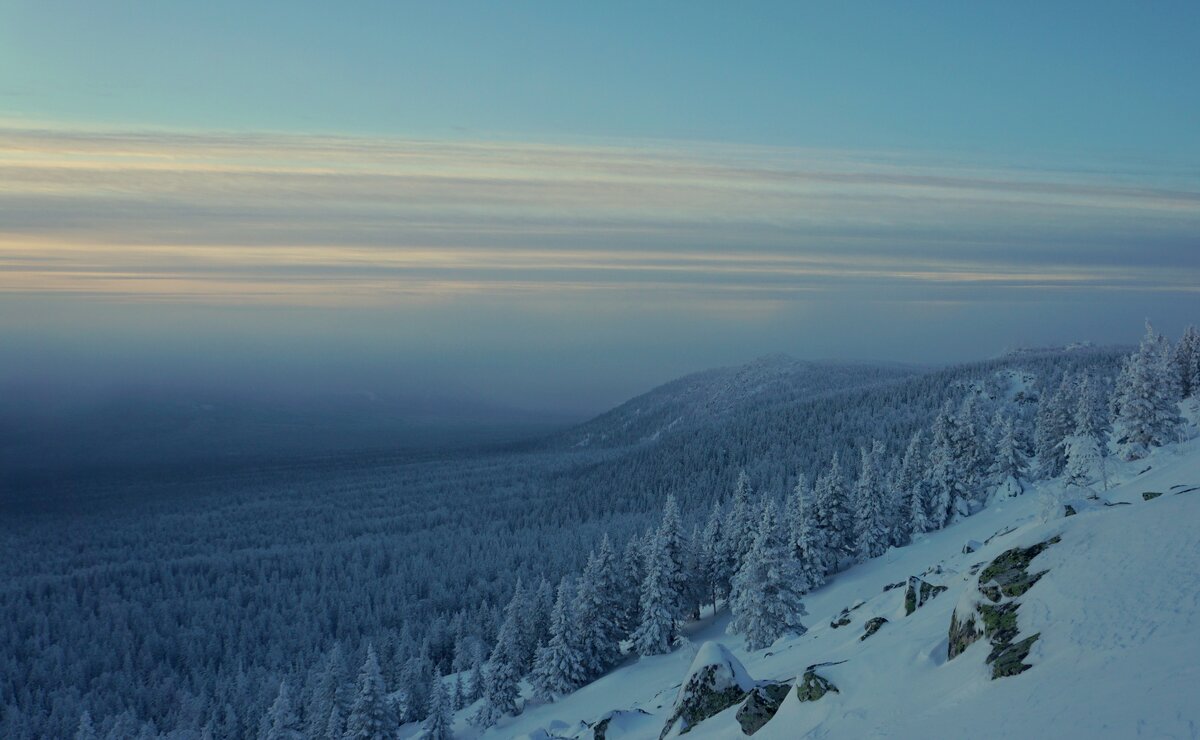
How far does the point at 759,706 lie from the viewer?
20.6 metres

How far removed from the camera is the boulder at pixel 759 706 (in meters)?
20.2

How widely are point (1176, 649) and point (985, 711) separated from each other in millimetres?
3797

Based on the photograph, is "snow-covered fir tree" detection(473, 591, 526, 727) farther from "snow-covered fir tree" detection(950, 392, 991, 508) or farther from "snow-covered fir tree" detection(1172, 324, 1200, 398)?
"snow-covered fir tree" detection(1172, 324, 1200, 398)

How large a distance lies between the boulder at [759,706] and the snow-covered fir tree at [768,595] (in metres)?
24.3

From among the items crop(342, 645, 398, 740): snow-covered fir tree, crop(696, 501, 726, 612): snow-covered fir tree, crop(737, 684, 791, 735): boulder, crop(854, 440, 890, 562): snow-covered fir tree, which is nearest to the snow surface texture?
crop(737, 684, 791, 735): boulder

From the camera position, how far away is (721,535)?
63.3 meters

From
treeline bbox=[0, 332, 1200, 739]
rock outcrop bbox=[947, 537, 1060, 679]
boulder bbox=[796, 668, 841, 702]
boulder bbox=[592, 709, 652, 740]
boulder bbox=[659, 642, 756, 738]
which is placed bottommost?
treeline bbox=[0, 332, 1200, 739]

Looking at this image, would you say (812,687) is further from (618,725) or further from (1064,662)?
(618,725)

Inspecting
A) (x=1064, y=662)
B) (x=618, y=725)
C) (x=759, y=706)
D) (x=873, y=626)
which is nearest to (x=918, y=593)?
(x=873, y=626)

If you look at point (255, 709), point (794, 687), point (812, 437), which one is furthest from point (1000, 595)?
point (812, 437)

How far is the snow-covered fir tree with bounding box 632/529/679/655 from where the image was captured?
5309 centimetres

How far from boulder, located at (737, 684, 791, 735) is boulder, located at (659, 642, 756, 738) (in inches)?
66.3

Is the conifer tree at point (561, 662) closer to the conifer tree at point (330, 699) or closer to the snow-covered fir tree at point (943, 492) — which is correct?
the conifer tree at point (330, 699)

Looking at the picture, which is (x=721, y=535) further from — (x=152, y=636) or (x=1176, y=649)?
(x=152, y=636)
